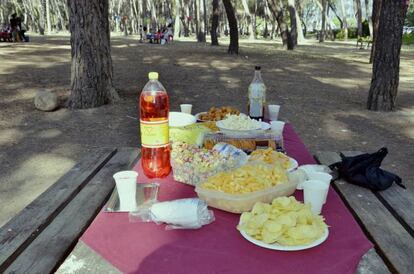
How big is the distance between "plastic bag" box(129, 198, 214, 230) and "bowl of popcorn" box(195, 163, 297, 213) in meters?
0.08

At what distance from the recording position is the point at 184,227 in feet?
5.58

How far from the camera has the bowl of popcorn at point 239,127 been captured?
2.73m

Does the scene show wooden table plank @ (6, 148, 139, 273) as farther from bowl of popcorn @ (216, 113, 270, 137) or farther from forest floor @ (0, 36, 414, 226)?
forest floor @ (0, 36, 414, 226)

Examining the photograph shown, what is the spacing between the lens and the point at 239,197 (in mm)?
1751

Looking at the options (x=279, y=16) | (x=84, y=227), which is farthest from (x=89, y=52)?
(x=279, y=16)

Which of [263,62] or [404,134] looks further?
[263,62]

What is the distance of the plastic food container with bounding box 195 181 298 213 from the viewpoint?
176cm

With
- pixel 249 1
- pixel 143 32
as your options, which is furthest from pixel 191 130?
pixel 249 1

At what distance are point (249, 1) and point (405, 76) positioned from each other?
6274cm

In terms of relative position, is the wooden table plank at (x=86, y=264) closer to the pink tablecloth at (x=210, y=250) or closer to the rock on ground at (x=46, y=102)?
the pink tablecloth at (x=210, y=250)

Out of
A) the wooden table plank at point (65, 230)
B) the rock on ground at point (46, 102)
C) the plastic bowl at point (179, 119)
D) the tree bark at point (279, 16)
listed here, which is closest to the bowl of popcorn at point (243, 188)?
the wooden table plank at point (65, 230)

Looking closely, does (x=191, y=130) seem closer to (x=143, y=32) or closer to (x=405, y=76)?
(x=405, y=76)

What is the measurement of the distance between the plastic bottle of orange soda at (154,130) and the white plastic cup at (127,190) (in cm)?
26

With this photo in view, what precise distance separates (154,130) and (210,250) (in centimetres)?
72
